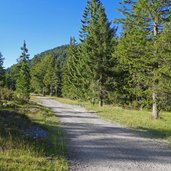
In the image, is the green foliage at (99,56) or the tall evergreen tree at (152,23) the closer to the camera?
the tall evergreen tree at (152,23)

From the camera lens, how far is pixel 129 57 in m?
22.5

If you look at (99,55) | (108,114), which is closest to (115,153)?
(108,114)

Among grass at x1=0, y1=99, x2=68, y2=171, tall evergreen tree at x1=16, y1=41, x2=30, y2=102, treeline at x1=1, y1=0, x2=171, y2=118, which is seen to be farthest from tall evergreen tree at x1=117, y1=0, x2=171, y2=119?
tall evergreen tree at x1=16, y1=41, x2=30, y2=102

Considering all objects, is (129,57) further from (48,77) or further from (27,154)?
(48,77)

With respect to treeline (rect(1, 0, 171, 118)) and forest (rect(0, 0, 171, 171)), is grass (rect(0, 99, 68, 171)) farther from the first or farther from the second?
treeline (rect(1, 0, 171, 118))

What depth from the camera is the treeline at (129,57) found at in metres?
20.9

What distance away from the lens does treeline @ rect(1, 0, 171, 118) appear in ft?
68.4

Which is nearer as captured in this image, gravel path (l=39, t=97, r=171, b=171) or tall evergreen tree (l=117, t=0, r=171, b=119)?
gravel path (l=39, t=97, r=171, b=171)

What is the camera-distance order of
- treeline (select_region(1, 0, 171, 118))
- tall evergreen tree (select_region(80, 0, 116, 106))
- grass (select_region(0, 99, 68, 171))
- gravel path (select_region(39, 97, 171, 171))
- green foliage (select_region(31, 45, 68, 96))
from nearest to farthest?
grass (select_region(0, 99, 68, 171))
gravel path (select_region(39, 97, 171, 171))
treeline (select_region(1, 0, 171, 118))
tall evergreen tree (select_region(80, 0, 116, 106))
green foliage (select_region(31, 45, 68, 96))

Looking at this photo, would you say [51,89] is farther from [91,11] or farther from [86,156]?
[86,156]

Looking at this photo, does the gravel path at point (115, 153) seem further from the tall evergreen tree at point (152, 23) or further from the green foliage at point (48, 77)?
the green foliage at point (48, 77)

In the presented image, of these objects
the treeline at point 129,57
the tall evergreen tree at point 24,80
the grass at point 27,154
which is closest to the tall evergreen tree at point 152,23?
the treeline at point 129,57

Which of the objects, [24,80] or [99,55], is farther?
[24,80]

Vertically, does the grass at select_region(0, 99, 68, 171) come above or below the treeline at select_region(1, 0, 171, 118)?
below
